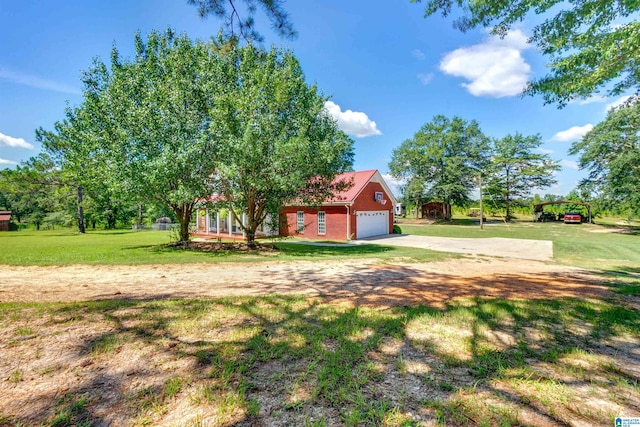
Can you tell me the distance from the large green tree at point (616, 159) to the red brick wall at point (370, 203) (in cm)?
1923

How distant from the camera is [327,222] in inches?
797

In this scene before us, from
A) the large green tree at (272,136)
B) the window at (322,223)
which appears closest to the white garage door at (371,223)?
the window at (322,223)

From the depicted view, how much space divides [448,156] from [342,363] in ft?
135

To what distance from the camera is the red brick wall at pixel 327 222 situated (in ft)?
63.7

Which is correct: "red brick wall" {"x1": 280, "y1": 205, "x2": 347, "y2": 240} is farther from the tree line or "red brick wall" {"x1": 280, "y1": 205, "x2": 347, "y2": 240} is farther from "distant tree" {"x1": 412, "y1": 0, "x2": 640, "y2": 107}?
the tree line

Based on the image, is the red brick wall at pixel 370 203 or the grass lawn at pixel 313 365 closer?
the grass lawn at pixel 313 365

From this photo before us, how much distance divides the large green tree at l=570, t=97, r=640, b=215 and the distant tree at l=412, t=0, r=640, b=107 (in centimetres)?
2450

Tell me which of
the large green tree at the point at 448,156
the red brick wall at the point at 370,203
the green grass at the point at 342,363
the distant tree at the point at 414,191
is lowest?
the green grass at the point at 342,363

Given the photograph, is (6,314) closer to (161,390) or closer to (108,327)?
(108,327)

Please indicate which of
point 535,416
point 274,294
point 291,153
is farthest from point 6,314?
point 291,153

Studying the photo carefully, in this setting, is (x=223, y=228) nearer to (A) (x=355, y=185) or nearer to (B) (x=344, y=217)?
(B) (x=344, y=217)

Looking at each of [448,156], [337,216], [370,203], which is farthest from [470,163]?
[337,216]

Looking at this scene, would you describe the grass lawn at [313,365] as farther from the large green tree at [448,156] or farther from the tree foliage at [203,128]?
the large green tree at [448,156]

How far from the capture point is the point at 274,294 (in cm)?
544
